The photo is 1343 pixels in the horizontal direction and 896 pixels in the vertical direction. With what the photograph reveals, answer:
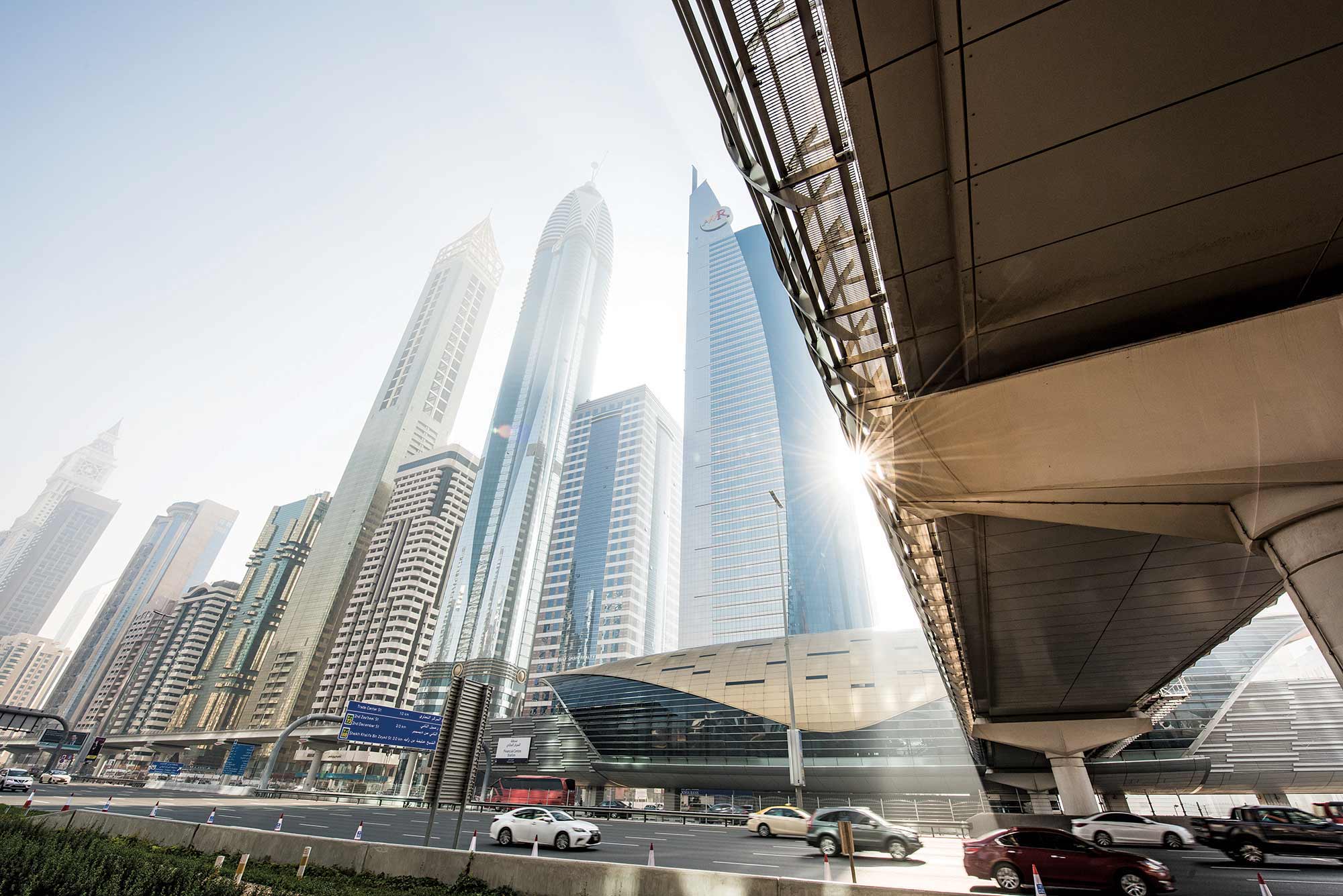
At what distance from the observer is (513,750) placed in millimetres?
79938

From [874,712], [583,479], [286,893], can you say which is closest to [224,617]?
[583,479]

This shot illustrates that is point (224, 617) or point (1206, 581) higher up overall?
point (224, 617)

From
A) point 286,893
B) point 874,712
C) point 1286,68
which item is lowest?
point 286,893

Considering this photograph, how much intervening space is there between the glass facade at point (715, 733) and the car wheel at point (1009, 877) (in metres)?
49.0

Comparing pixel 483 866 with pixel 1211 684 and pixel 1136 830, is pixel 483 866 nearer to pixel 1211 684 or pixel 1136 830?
pixel 1136 830

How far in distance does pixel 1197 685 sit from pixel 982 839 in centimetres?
6474

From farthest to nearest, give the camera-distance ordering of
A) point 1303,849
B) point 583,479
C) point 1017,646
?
point 583,479
point 1017,646
point 1303,849

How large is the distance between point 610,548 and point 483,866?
13939 centimetres

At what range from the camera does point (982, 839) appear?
14859mm

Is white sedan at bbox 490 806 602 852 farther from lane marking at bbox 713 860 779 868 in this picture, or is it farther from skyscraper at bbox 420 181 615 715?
skyscraper at bbox 420 181 615 715

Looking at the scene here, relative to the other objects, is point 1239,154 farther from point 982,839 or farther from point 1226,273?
point 982,839

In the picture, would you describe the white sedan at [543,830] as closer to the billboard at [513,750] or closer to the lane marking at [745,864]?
the lane marking at [745,864]

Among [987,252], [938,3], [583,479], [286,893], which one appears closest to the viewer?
[938,3]

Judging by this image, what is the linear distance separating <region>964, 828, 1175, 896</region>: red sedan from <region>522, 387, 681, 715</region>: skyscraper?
386 feet
